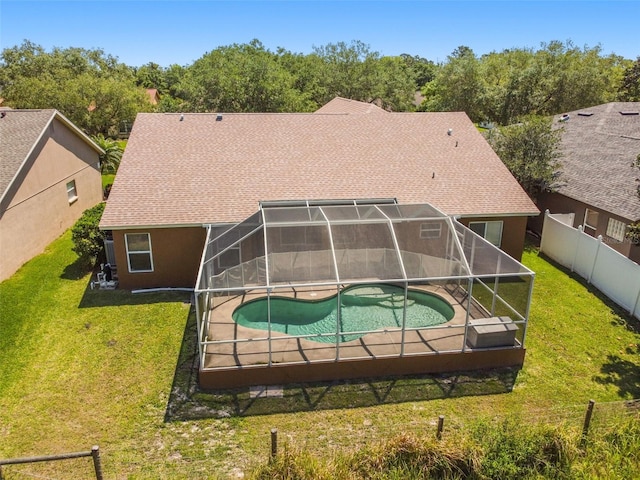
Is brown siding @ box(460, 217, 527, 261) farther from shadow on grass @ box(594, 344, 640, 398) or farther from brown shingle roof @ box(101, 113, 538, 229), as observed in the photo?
shadow on grass @ box(594, 344, 640, 398)

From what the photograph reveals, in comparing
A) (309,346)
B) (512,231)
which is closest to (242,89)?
(512,231)

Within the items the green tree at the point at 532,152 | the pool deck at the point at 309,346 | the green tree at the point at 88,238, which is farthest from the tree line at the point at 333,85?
the pool deck at the point at 309,346

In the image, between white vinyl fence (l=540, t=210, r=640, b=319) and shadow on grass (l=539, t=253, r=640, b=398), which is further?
white vinyl fence (l=540, t=210, r=640, b=319)

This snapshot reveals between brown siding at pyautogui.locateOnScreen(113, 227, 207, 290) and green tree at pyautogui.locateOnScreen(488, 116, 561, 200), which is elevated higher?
green tree at pyautogui.locateOnScreen(488, 116, 561, 200)

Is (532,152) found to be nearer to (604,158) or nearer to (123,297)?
(604,158)

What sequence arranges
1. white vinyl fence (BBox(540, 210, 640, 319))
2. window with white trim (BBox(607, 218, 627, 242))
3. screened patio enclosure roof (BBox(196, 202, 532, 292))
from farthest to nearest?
1. window with white trim (BBox(607, 218, 627, 242))
2. white vinyl fence (BBox(540, 210, 640, 319))
3. screened patio enclosure roof (BBox(196, 202, 532, 292))

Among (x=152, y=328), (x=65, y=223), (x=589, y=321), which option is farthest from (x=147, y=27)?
(x=589, y=321)

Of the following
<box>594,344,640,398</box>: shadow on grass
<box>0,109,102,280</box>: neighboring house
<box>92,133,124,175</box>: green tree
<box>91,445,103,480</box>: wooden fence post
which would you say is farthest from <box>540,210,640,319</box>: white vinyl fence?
<box>92,133,124,175</box>: green tree

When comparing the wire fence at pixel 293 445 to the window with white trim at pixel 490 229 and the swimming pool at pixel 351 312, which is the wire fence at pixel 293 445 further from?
the window with white trim at pixel 490 229
